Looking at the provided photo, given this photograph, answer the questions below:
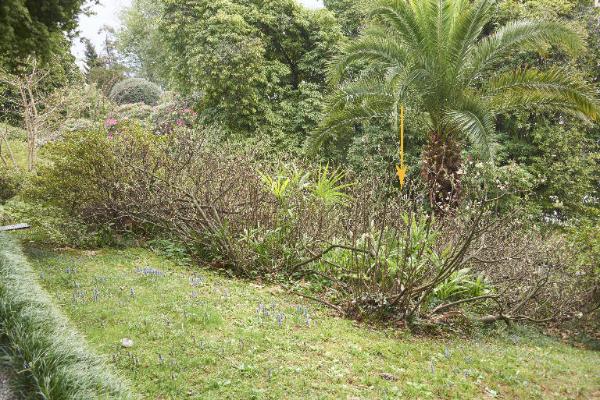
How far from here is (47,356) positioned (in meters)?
2.63

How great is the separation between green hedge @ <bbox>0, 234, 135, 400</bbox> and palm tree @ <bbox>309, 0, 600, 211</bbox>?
645cm

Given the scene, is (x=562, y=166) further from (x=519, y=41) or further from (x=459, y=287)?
(x=459, y=287)

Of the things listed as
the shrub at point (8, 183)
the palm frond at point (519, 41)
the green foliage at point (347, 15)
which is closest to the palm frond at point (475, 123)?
the palm frond at point (519, 41)

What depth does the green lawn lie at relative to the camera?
3115 mm

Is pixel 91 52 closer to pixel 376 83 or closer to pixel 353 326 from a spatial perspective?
pixel 376 83

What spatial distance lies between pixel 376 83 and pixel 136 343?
8.12 metres

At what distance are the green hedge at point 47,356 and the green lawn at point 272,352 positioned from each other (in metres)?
0.38

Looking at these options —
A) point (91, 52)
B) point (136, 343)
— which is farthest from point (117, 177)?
point (91, 52)

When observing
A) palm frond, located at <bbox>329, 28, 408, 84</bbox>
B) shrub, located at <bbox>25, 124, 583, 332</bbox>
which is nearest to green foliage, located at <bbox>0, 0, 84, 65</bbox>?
shrub, located at <bbox>25, 124, 583, 332</bbox>

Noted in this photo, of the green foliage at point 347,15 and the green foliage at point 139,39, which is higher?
the green foliage at point 139,39

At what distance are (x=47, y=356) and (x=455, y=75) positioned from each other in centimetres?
863

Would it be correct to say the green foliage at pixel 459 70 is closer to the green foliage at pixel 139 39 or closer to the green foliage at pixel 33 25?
the green foliage at pixel 33 25

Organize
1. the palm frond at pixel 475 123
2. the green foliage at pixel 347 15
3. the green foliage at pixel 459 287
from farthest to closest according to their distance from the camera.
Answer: the green foliage at pixel 347 15, the palm frond at pixel 475 123, the green foliage at pixel 459 287

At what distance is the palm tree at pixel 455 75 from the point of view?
842 cm
